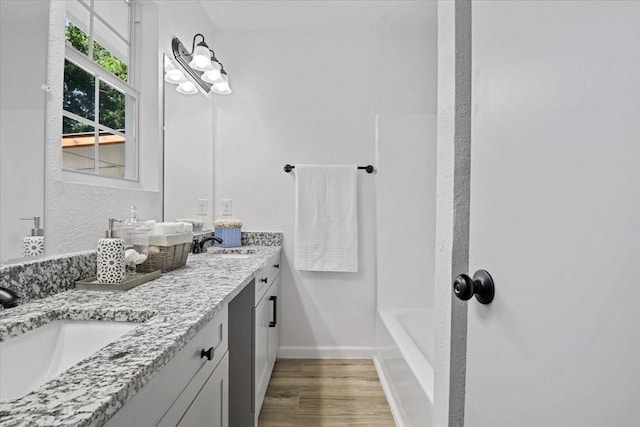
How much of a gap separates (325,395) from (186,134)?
Answer: 1.82 metres

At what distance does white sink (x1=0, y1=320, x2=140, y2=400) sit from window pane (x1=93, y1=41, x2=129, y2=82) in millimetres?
1115

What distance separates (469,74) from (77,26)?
1.39 meters

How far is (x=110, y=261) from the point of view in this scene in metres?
1.06

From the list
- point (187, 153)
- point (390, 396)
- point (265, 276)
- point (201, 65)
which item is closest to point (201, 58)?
point (201, 65)

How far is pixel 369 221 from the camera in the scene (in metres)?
2.49

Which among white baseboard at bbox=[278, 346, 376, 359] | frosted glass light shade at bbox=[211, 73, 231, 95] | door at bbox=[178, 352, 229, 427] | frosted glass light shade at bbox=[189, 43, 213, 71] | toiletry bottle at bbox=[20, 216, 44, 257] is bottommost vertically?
white baseboard at bbox=[278, 346, 376, 359]

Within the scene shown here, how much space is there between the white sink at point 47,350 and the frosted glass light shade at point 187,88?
1.62 meters

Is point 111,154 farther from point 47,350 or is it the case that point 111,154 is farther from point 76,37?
point 47,350

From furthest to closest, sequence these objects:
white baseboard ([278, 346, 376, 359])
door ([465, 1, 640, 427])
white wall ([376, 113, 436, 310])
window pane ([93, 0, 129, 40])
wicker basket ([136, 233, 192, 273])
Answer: white baseboard ([278, 346, 376, 359]) < white wall ([376, 113, 436, 310]) < window pane ([93, 0, 129, 40]) < wicker basket ([136, 233, 192, 273]) < door ([465, 1, 640, 427])

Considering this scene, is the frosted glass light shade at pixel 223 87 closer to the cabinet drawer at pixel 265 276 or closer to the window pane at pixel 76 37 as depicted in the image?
the window pane at pixel 76 37

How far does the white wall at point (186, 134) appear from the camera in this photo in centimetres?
192

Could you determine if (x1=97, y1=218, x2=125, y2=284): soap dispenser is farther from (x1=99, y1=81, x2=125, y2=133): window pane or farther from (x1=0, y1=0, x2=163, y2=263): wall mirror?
(x1=99, y1=81, x2=125, y2=133): window pane

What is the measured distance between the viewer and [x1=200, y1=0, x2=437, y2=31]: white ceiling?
221 cm

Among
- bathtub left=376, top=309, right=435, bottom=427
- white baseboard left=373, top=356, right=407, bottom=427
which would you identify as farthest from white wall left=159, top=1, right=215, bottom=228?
white baseboard left=373, top=356, right=407, bottom=427
